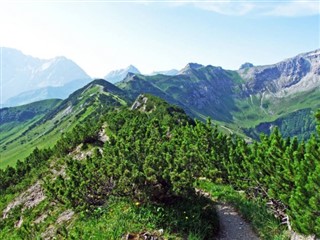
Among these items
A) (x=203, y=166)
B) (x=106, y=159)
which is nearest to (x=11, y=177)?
(x=203, y=166)

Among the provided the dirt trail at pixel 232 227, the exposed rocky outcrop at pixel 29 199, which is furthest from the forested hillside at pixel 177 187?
the exposed rocky outcrop at pixel 29 199

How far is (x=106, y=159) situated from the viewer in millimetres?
24781

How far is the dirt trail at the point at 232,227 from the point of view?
22062mm

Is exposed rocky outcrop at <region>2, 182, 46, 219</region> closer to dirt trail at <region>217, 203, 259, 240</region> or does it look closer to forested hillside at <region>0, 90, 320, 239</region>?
forested hillside at <region>0, 90, 320, 239</region>

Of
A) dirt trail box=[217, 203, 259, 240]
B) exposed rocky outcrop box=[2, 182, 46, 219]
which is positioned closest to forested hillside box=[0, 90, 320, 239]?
dirt trail box=[217, 203, 259, 240]

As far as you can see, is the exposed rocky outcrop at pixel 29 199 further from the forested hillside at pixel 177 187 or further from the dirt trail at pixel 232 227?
the dirt trail at pixel 232 227

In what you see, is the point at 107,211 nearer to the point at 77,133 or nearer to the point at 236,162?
the point at 236,162

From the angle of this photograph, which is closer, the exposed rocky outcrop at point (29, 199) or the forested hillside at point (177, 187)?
the forested hillside at point (177, 187)

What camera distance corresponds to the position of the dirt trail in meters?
22.1

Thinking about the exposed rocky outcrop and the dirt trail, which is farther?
the exposed rocky outcrop

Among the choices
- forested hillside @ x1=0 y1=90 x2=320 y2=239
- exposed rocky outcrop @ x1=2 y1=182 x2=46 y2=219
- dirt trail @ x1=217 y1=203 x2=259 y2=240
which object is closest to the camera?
forested hillside @ x1=0 y1=90 x2=320 y2=239

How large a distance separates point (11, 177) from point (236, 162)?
5415 centimetres

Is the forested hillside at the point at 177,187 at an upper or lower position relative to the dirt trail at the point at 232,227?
upper

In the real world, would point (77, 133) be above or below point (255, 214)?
above
